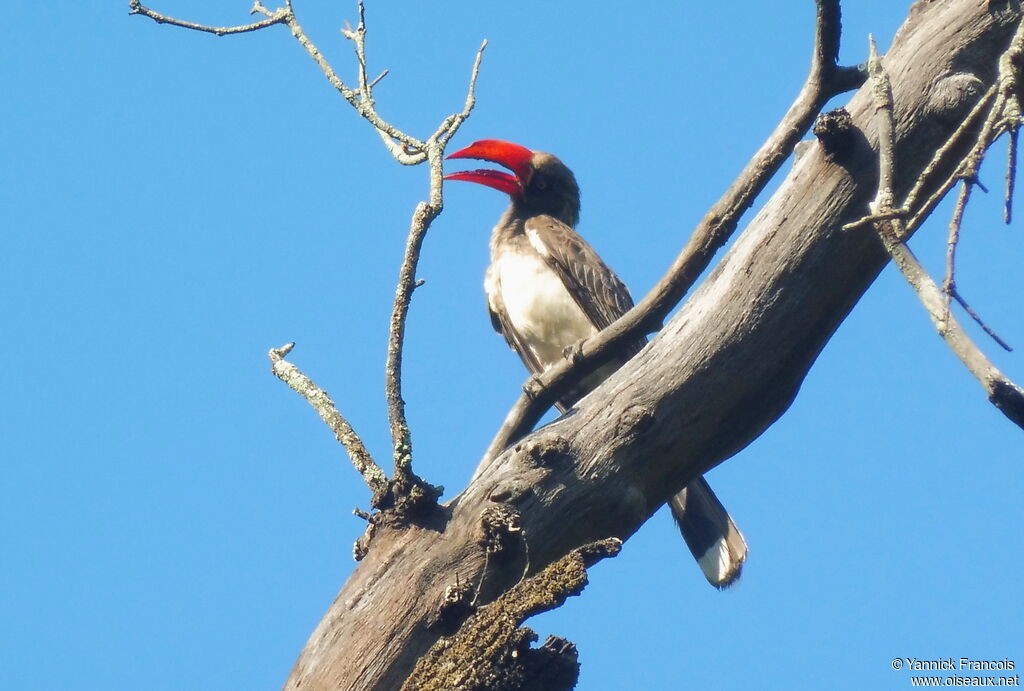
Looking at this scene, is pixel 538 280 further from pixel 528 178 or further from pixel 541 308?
pixel 528 178

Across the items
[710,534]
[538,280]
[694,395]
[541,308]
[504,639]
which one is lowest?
[504,639]

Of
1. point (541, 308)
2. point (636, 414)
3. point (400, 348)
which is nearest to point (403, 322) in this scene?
point (400, 348)

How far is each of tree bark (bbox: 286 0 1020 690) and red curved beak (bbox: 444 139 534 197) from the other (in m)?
4.13

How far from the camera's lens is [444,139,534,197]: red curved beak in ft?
24.6

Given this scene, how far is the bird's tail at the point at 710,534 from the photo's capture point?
15.4ft

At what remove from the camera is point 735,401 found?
3.39m

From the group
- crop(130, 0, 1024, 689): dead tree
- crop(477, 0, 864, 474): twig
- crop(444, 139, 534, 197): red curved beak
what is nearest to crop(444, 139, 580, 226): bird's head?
crop(444, 139, 534, 197): red curved beak

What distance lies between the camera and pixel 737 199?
12.1 ft

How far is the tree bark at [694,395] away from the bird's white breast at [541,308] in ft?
10.3

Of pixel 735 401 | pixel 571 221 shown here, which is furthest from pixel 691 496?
pixel 571 221

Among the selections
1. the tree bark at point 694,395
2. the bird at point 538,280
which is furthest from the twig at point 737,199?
the bird at point 538,280

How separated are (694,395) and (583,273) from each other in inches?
132

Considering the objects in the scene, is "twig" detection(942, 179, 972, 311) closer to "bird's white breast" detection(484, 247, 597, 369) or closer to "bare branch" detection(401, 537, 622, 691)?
"bare branch" detection(401, 537, 622, 691)

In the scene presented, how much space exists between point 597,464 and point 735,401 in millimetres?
445
